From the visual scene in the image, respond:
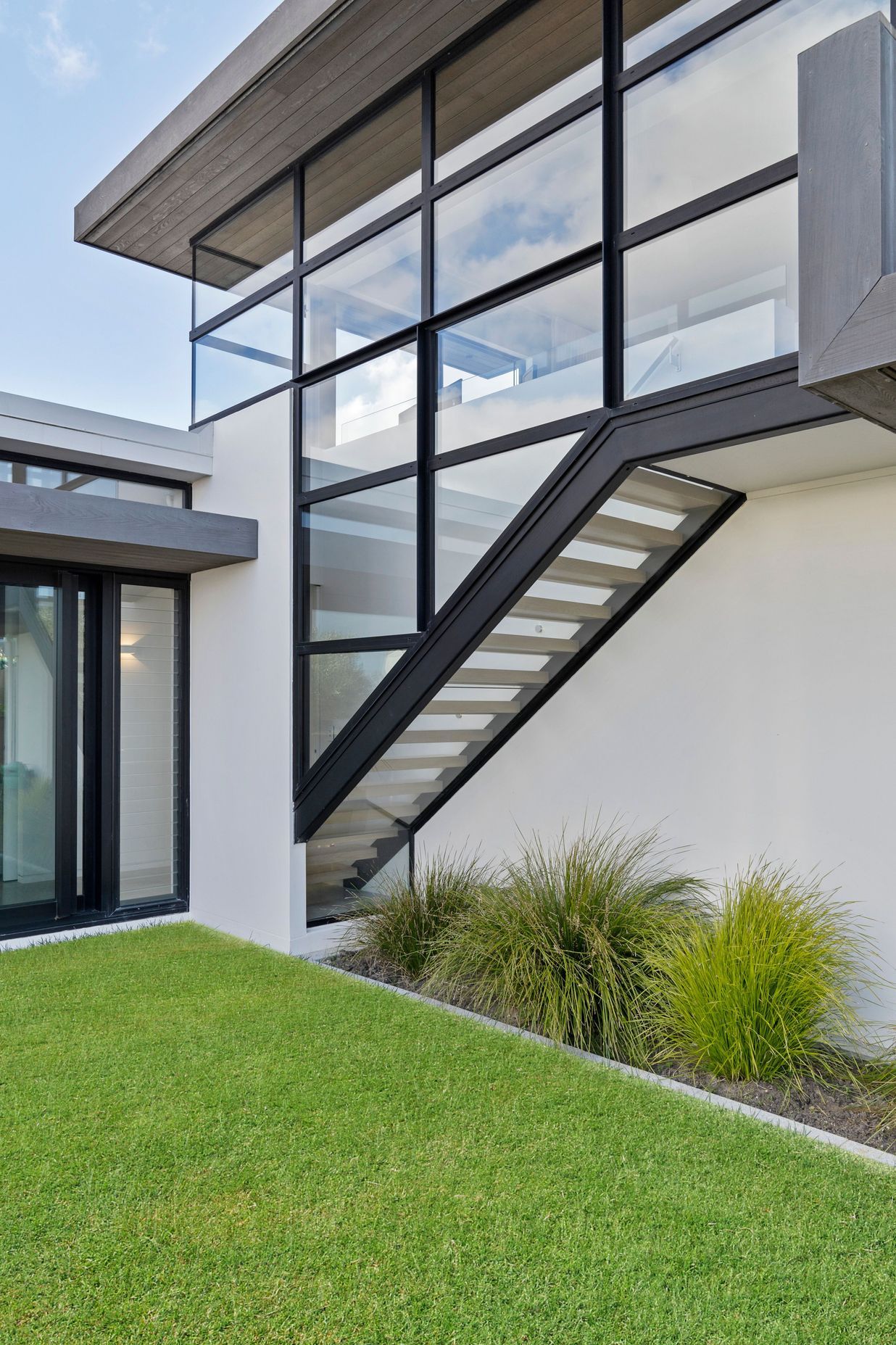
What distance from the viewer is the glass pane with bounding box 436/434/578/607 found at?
4.10m

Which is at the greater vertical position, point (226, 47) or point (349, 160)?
point (226, 47)

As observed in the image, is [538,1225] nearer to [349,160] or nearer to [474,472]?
[474,472]

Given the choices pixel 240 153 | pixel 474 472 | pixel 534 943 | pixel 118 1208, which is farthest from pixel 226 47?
pixel 118 1208

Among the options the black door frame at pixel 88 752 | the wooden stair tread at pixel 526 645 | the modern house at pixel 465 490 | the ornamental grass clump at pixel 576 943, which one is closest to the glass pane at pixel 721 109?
the modern house at pixel 465 490

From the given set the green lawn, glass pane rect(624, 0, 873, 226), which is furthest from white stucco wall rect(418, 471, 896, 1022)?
the green lawn

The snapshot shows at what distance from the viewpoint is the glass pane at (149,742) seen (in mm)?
6379

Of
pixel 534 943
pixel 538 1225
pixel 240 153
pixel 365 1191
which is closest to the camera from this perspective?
pixel 538 1225

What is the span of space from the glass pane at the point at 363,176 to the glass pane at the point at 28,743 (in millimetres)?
2961

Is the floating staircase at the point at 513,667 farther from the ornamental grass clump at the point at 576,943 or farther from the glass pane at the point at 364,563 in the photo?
the ornamental grass clump at the point at 576,943

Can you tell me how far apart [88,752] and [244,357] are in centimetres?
289

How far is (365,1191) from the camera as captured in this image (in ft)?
9.12

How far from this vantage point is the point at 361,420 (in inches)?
→ 202

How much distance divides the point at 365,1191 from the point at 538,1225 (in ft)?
1.79

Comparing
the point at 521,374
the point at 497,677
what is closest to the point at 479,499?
the point at 521,374
